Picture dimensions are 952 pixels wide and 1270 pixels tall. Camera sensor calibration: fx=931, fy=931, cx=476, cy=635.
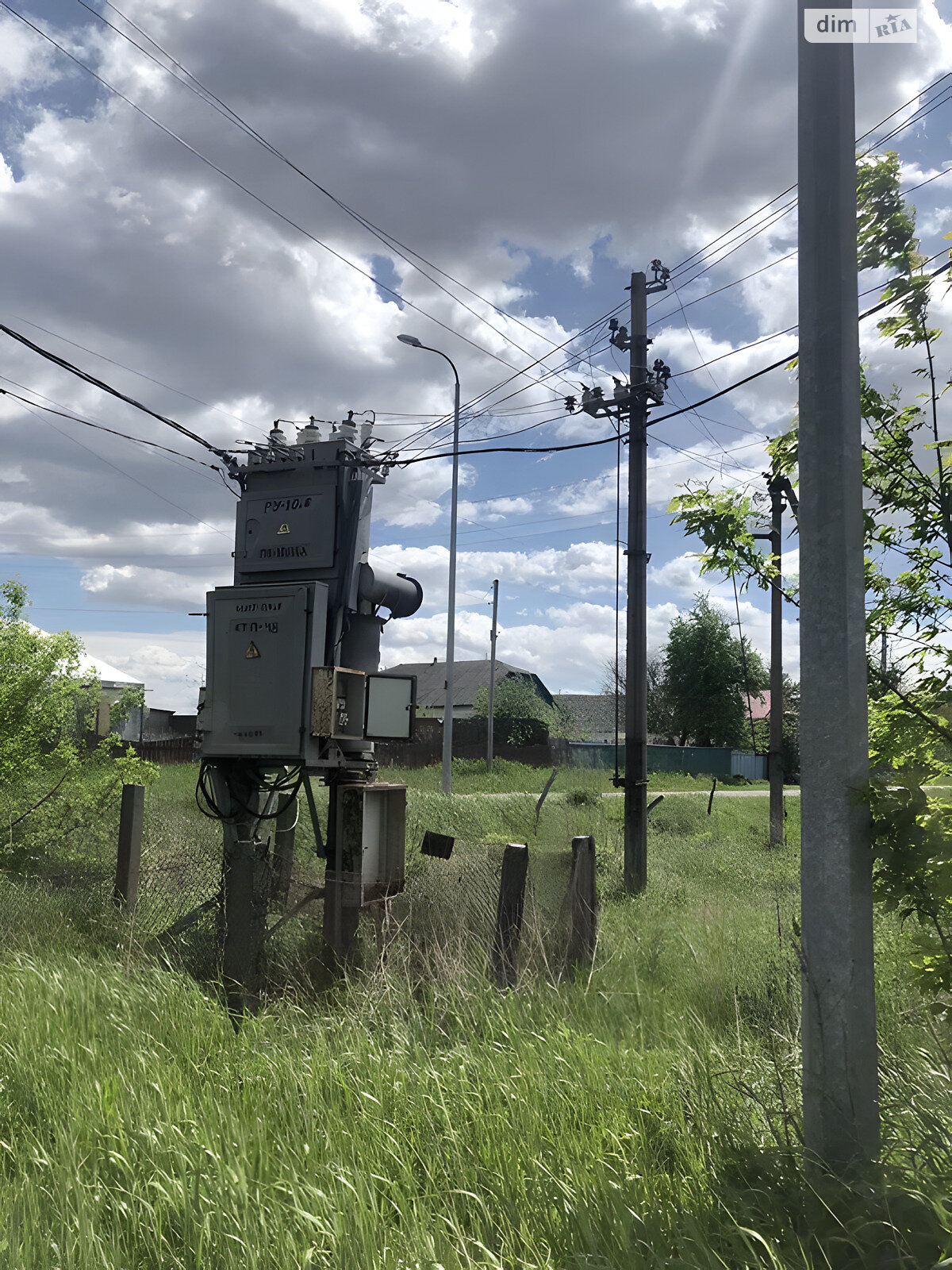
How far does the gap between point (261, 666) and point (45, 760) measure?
11.6 feet

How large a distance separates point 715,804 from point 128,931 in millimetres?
21745

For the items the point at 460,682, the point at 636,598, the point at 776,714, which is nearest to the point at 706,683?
the point at 460,682

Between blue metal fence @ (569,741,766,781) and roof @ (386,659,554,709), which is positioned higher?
roof @ (386,659,554,709)

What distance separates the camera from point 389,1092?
155 inches

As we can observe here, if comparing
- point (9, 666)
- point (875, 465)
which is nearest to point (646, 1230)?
point (875, 465)

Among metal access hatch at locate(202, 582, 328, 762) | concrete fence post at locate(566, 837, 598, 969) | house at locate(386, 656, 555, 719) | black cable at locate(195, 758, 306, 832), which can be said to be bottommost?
concrete fence post at locate(566, 837, 598, 969)

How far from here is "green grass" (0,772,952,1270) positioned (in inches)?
→ 107

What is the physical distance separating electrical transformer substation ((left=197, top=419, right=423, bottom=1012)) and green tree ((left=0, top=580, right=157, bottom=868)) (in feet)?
8.24

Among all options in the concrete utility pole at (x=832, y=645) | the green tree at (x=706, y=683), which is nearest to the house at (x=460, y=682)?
the green tree at (x=706, y=683)

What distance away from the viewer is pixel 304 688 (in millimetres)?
7051

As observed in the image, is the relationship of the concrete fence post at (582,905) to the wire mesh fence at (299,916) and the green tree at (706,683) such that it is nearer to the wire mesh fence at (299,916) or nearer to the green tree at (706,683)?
the wire mesh fence at (299,916)

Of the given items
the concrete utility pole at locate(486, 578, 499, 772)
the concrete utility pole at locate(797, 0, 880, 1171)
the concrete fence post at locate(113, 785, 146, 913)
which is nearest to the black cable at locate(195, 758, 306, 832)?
the concrete fence post at locate(113, 785, 146, 913)

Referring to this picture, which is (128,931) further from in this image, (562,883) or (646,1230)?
(646,1230)

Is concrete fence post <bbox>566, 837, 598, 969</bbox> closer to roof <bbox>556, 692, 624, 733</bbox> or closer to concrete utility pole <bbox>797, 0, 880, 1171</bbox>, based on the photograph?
concrete utility pole <bbox>797, 0, 880, 1171</bbox>
